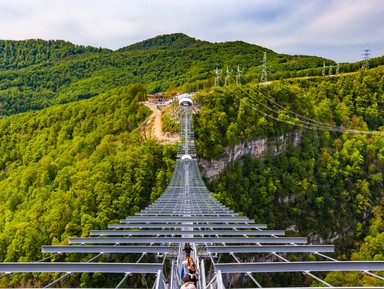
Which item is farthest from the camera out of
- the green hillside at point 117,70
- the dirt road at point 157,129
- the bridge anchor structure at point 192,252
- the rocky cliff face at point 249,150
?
the green hillside at point 117,70

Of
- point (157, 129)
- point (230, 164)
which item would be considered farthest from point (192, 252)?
point (230, 164)

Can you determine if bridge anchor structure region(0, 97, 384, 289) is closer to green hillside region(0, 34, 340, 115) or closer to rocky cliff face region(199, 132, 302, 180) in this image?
rocky cliff face region(199, 132, 302, 180)

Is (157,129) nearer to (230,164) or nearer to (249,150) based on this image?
(230,164)

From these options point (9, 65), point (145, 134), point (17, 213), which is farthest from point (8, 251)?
point (9, 65)

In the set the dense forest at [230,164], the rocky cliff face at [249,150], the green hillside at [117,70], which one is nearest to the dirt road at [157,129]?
the dense forest at [230,164]

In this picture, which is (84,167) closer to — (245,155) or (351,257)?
(245,155)

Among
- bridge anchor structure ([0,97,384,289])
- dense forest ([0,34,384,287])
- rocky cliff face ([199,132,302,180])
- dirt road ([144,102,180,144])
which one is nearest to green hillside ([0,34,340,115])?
dense forest ([0,34,384,287])

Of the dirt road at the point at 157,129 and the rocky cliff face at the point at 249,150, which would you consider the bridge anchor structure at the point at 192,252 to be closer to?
the dirt road at the point at 157,129
